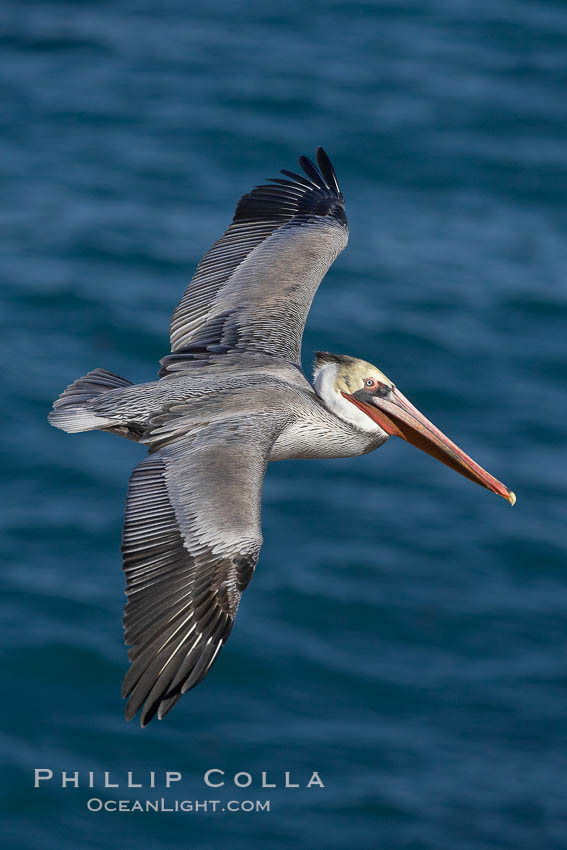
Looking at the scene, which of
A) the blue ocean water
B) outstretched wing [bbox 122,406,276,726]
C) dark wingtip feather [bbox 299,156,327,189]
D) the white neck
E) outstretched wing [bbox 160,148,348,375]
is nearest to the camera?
outstretched wing [bbox 122,406,276,726]

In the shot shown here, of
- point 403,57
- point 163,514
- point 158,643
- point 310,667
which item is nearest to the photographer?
point 158,643

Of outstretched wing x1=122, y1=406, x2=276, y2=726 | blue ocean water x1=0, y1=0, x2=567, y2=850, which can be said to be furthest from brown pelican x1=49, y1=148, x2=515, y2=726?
blue ocean water x1=0, y1=0, x2=567, y2=850

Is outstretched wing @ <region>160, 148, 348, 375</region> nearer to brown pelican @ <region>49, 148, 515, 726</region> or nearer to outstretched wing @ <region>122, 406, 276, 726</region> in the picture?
brown pelican @ <region>49, 148, 515, 726</region>

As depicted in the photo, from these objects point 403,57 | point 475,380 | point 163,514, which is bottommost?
point 163,514

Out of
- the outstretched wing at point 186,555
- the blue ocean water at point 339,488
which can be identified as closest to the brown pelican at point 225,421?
the outstretched wing at point 186,555

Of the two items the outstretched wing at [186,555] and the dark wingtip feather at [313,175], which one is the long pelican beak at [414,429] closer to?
the outstretched wing at [186,555]

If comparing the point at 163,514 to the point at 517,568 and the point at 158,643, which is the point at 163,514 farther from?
the point at 517,568

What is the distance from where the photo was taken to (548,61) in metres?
23.9

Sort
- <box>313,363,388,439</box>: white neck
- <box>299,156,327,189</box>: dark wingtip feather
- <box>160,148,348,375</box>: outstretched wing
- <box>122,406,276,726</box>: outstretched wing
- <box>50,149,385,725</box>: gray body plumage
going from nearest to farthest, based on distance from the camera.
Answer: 1. <box>122,406,276,726</box>: outstretched wing
2. <box>50,149,385,725</box>: gray body plumage
3. <box>313,363,388,439</box>: white neck
4. <box>160,148,348,375</box>: outstretched wing
5. <box>299,156,327,189</box>: dark wingtip feather

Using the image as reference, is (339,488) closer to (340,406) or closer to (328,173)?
(328,173)

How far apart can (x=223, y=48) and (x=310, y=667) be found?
12.3m

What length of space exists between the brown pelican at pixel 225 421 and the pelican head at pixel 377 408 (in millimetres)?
10

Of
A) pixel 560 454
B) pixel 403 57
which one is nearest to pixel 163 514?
pixel 560 454

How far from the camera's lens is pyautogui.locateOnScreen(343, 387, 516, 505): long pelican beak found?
9.26 metres
